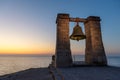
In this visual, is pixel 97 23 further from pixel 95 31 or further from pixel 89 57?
pixel 89 57

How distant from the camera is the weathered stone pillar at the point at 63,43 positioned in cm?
1261

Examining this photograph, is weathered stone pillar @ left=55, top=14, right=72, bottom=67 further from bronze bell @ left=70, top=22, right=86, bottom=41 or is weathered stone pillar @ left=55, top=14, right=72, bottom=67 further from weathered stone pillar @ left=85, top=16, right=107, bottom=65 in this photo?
weathered stone pillar @ left=85, top=16, right=107, bottom=65

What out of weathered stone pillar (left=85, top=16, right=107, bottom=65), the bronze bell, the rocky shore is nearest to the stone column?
weathered stone pillar (left=85, top=16, right=107, bottom=65)

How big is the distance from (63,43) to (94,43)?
2.91 meters

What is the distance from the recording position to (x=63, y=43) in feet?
42.7

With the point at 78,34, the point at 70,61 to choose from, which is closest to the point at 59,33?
the point at 78,34

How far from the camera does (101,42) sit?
13688mm

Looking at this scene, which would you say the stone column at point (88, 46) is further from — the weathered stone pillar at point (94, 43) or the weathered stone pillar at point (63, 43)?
the weathered stone pillar at point (63, 43)

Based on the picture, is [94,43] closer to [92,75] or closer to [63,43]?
[63,43]

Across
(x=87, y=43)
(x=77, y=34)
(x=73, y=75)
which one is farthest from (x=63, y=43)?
(x=73, y=75)

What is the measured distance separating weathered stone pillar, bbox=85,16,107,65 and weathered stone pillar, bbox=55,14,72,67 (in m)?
2.21

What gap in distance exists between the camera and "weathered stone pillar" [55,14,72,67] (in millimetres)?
12613

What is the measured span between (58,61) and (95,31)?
14.8ft

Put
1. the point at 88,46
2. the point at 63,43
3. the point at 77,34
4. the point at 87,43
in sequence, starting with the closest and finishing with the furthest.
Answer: the point at 77,34
the point at 63,43
the point at 88,46
the point at 87,43
